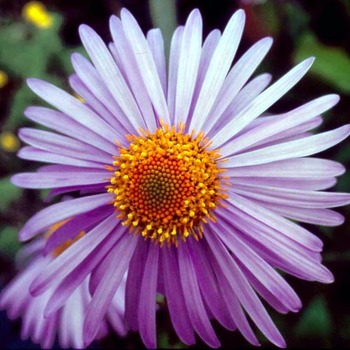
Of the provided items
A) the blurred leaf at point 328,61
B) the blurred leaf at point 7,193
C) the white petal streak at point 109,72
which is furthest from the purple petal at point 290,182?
the blurred leaf at point 7,193

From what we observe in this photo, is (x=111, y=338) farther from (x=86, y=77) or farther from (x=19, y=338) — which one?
(x=86, y=77)

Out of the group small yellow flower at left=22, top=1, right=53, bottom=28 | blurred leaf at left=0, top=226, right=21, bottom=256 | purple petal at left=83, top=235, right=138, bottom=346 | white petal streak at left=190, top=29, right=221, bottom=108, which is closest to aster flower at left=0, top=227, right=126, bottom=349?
blurred leaf at left=0, top=226, right=21, bottom=256

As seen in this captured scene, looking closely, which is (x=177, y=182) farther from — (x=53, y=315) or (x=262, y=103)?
(x=53, y=315)

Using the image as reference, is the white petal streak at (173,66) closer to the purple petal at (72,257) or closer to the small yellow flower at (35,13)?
the purple petal at (72,257)

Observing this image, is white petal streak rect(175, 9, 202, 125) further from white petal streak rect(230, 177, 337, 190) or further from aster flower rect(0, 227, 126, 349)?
aster flower rect(0, 227, 126, 349)

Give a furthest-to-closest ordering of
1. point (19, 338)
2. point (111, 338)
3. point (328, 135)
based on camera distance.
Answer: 1. point (19, 338)
2. point (111, 338)
3. point (328, 135)

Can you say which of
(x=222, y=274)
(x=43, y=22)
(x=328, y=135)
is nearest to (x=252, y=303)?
(x=222, y=274)

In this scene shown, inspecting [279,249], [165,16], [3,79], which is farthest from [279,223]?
[3,79]
